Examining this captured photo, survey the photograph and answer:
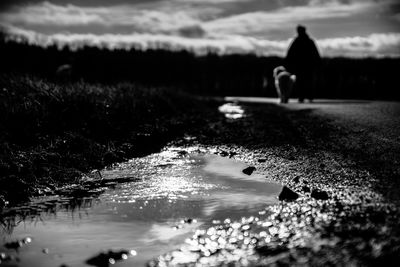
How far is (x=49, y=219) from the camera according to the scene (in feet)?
9.71

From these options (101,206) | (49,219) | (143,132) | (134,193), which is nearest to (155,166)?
(134,193)

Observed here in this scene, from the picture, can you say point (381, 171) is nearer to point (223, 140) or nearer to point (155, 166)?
point (155, 166)

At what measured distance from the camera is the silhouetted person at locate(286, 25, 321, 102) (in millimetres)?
14164

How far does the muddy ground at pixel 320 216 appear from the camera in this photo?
6.48ft

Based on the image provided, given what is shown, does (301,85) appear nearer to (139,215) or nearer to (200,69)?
(139,215)

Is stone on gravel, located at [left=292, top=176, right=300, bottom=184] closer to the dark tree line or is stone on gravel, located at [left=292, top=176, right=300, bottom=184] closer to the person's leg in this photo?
the person's leg

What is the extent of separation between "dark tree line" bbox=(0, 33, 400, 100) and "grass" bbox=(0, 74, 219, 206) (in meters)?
19.4

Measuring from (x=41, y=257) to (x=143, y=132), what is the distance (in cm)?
470


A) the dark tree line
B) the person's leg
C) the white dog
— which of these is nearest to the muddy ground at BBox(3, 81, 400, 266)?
the white dog

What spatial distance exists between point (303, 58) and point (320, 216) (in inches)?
487

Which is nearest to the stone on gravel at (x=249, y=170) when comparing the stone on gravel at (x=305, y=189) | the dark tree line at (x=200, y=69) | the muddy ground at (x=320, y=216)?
the muddy ground at (x=320, y=216)

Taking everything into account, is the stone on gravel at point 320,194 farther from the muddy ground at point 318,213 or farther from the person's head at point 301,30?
the person's head at point 301,30

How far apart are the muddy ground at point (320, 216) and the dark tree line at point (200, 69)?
2351 cm

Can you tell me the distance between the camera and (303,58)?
14141 millimetres
